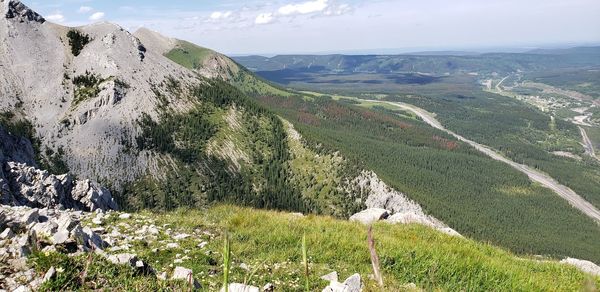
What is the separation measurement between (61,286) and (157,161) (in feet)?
507

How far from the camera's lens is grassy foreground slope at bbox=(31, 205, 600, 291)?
8.18 metres

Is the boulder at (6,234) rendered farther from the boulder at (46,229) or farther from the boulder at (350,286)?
the boulder at (350,286)

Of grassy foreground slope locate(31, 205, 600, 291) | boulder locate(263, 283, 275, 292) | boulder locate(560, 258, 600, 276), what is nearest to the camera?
grassy foreground slope locate(31, 205, 600, 291)

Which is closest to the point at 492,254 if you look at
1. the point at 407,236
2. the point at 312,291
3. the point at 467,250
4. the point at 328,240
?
the point at 467,250

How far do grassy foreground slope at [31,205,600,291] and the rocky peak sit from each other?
19368 cm

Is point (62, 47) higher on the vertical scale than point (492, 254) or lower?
higher

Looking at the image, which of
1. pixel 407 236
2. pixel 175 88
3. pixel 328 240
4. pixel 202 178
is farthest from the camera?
pixel 175 88

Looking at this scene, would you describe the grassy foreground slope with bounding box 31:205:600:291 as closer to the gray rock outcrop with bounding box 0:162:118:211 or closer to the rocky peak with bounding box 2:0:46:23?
the gray rock outcrop with bounding box 0:162:118:211

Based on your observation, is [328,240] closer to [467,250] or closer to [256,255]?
[256,255]

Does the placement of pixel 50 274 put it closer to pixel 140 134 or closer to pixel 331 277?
pixel 331 277

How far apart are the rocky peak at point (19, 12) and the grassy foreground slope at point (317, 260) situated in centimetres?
19368

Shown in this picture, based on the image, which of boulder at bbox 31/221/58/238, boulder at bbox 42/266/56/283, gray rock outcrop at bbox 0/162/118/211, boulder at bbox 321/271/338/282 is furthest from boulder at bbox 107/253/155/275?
gray rock outcrop at bbox 0/162/118/211

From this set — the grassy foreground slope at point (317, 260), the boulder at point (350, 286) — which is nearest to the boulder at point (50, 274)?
the grassy foreground slope at point (317, 260)

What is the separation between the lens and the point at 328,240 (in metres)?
13.3
